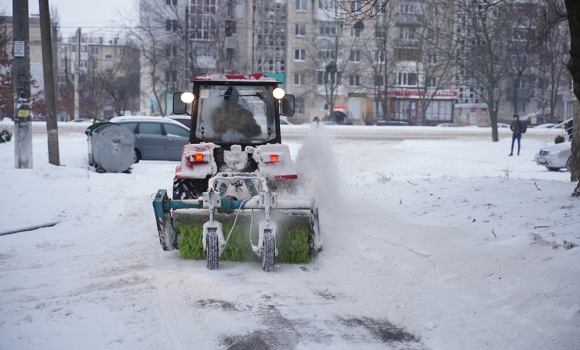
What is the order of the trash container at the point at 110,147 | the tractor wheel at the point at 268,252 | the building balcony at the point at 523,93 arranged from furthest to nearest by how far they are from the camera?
the building balcony at the point at 523,93 → the trash container at the point at 110,147 → the tractor wheel at the point at 268,252

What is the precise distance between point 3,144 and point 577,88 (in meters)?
18.9

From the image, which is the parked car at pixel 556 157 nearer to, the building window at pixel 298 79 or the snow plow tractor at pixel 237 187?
the snow plow tractor at pixel 237 187

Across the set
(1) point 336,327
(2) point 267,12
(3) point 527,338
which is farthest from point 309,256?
(2) point 267,12

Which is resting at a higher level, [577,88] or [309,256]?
[577,88]

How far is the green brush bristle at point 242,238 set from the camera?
7.37m

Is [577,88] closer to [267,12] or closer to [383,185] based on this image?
[383,185]

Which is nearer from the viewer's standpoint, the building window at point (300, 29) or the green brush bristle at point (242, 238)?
the green brush bristle at point (242, 238)

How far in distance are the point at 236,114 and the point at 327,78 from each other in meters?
55.0

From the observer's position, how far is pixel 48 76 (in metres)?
14.7

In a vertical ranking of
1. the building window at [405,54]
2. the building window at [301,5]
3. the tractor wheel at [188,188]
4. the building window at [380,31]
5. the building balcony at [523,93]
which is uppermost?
the building window at [301,5]

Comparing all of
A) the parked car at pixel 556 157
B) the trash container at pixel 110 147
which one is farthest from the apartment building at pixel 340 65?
the trash container at pixel 110 147

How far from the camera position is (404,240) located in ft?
27.7

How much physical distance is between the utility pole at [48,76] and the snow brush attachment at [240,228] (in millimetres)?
8584

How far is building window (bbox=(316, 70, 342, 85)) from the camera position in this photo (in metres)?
60.4
